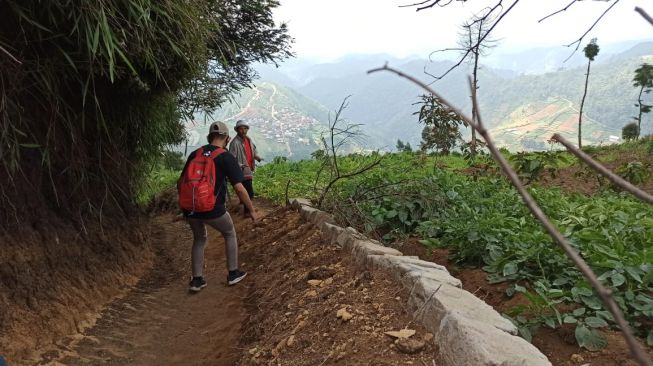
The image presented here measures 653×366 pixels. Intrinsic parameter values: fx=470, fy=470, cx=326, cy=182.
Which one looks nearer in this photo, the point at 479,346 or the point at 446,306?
the point at 479,346

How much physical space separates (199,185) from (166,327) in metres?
1.43

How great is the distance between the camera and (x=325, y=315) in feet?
10.4

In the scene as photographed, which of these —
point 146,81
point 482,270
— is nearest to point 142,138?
point 146,81

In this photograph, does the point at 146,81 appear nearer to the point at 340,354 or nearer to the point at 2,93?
the point at 2,93

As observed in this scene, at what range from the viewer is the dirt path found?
3.78 m

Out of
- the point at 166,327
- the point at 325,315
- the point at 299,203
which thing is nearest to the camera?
the point at 325,315

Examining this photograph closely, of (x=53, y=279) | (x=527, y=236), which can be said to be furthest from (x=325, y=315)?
(x=53, y=279)

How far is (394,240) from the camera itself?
496 cm

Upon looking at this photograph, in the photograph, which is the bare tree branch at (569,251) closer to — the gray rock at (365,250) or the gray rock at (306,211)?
the gray rock at (365,250)

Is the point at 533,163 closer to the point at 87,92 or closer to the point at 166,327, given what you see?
the point at 166,327

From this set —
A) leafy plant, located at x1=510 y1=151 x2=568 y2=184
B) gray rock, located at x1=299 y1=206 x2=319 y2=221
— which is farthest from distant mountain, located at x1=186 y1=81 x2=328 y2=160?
leafy plant, located at x1=510 y1=151 x2=568 y2=184

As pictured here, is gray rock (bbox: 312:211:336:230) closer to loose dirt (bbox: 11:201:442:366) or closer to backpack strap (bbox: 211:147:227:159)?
loose dirt (bbox: 11:201:442:366)

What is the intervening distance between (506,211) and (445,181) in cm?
117

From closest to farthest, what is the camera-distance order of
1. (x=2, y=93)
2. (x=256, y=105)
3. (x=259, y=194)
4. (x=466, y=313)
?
(x=466, y=313)
(x=2, y=93)
(x=259, y=194)
(x=256, y=105)
